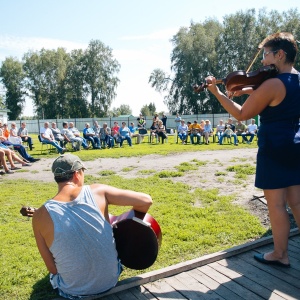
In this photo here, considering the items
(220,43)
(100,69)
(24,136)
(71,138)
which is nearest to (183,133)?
(71,138)

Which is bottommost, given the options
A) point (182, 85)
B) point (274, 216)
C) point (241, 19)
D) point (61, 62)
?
point (274, 216)

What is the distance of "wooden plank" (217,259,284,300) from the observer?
8.38 feet

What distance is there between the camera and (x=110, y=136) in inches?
703

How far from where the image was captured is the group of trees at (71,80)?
187 feet

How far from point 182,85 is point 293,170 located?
1798 inches

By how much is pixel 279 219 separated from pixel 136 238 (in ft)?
4.23

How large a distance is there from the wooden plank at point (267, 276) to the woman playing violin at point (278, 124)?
0.92 ft

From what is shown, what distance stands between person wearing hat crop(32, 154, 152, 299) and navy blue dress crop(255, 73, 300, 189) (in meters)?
1.17

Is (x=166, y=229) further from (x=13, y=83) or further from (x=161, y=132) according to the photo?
(x=13, y=83)

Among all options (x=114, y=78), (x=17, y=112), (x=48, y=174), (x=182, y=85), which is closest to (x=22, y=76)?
(x=17, y=112)

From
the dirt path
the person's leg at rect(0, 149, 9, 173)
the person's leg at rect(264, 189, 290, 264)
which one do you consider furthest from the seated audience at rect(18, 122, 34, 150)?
the person's leg at rect(264, 189, 290, 264)

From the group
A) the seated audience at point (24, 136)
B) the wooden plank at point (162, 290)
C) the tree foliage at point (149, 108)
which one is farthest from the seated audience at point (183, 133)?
the tree foliage at point (149, 108)

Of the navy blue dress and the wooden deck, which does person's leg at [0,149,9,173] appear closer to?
the wooden deck

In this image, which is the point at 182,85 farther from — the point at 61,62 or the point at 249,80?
the point at 249,80
